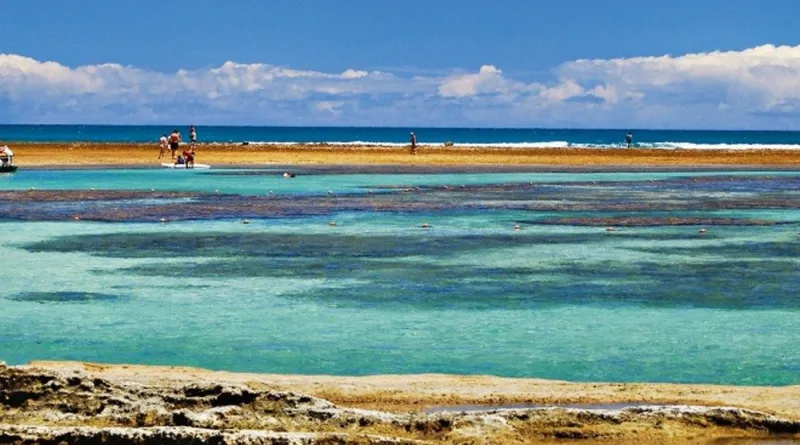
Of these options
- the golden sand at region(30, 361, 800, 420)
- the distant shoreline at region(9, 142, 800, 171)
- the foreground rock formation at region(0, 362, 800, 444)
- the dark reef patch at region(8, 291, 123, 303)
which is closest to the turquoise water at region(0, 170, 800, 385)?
the dark reef patch at region(8, 291, 123, 303)

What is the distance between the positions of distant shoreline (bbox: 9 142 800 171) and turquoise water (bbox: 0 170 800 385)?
113 ft

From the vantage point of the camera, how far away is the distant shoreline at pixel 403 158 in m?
75.2

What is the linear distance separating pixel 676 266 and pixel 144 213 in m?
17.6

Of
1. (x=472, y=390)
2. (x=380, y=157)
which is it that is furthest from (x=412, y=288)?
(x=380, y=157)

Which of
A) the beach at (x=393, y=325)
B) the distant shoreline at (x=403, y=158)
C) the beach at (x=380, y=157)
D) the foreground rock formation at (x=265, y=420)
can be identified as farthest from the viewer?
the beach at (x=380, y=157)

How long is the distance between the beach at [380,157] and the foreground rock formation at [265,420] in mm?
59841

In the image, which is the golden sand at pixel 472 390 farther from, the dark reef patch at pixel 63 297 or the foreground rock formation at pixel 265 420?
the dark reef patch at pixel 63 297

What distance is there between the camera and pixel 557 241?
28500 millimetres

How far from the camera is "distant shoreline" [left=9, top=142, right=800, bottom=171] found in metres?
75.2

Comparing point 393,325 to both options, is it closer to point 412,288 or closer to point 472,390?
point 412,288

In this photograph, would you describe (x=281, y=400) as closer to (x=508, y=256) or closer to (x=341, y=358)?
(x=341, y=358)

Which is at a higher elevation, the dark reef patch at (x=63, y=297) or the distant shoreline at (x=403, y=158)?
the dark reef patch at (x=63, y=297)

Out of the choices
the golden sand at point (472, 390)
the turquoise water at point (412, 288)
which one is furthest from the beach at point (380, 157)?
the golden sand at point (472, 390)

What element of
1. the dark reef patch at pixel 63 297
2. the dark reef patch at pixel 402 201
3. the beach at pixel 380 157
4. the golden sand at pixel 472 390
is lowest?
the beach at pixel 380 157
